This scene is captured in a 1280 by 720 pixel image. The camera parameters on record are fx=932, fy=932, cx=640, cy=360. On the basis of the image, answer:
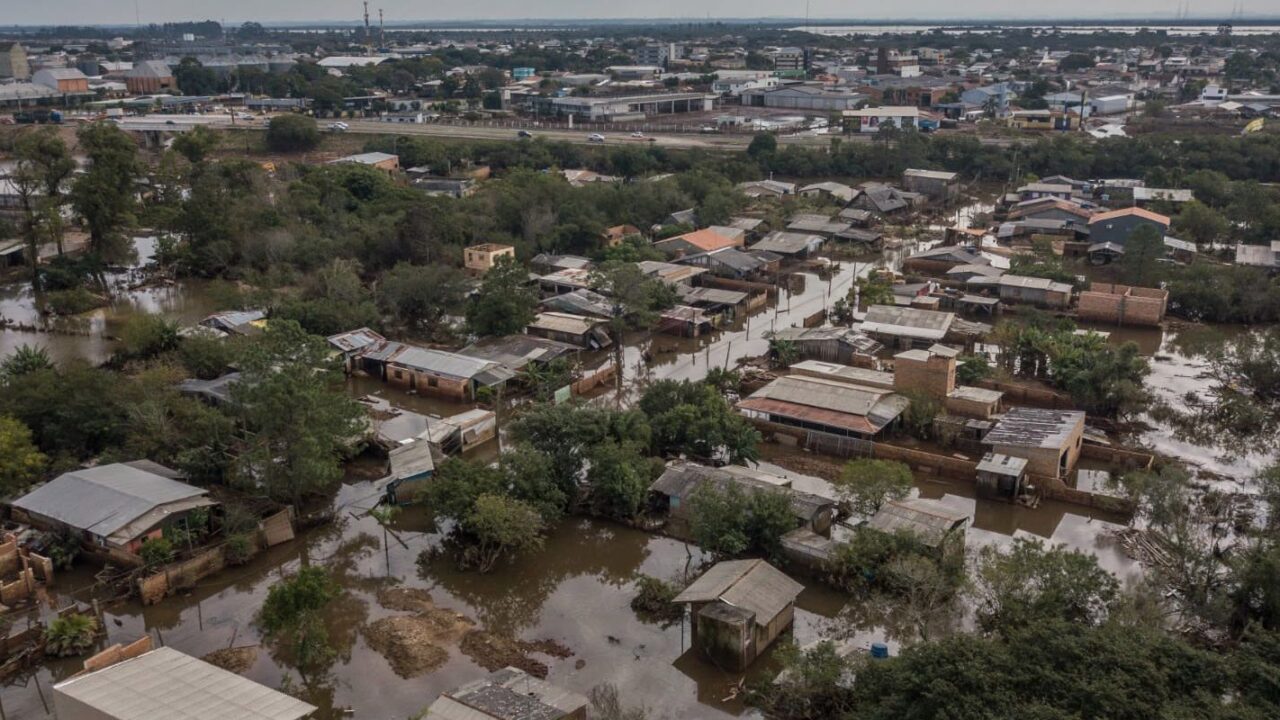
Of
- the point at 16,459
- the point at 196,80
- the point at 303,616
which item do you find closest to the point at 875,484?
the point at 303,616

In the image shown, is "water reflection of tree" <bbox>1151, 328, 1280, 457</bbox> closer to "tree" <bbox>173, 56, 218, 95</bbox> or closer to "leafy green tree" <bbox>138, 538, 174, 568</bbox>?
"leafy green tree" <bbox>138, 538, 174, 568</bbox>

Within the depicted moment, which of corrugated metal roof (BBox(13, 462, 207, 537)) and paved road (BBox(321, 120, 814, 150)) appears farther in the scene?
paved road (BBox(321, 120, 814, 150))

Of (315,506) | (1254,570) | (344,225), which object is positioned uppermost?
(344,225)

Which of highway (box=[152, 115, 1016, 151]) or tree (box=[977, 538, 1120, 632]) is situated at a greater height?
highway (box=[152, 115, 1016, 151])

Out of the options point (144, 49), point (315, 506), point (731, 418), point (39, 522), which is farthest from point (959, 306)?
point (144, 49)

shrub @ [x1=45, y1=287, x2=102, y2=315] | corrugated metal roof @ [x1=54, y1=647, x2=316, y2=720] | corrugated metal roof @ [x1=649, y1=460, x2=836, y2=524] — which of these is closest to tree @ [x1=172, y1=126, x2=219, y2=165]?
shrub @ [x1=45, y1=287, x2=102, y2=315]

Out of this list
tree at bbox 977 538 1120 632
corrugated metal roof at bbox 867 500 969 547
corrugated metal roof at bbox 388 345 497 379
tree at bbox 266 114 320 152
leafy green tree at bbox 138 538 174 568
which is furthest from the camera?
tree at bbox 266 114 320 152

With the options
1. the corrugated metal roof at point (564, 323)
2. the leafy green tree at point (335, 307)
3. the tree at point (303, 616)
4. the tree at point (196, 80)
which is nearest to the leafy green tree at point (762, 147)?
the corrugated metal roof at point (564, 323)

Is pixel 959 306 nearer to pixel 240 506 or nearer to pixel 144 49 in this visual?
pixel 240 506
